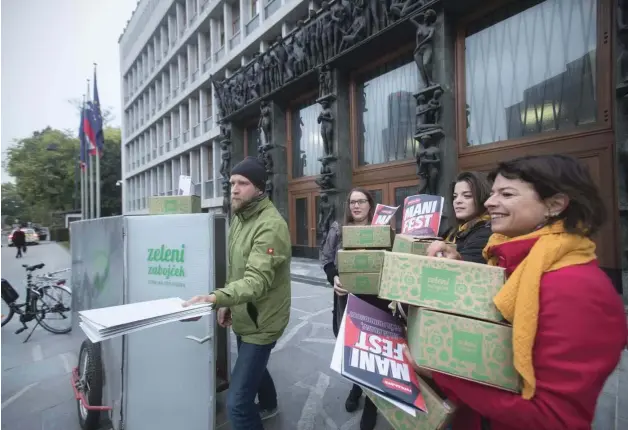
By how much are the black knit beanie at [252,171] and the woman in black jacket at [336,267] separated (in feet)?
3.34

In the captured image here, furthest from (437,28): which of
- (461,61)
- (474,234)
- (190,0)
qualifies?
(190,0)

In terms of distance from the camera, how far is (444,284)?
1.18 m

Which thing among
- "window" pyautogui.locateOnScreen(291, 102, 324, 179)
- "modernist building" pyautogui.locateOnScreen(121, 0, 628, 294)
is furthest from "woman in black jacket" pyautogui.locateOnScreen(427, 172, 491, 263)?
"window" pyautogui.locateOnScreen(291, 102, 324, 179)

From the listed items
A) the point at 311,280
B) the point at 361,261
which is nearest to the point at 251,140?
the point at 311,280

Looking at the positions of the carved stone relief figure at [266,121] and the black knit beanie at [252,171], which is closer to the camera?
the black knit beanie at [252,171]

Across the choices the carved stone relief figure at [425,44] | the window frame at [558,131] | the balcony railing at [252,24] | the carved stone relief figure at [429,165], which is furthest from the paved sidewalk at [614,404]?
the balcony railing at [252,24]

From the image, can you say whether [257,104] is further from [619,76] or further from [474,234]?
[474,234]

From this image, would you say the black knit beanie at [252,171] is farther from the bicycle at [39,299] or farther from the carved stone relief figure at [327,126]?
the carved stone relief figure at [327,126]

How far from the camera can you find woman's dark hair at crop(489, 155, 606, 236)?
1.05 m

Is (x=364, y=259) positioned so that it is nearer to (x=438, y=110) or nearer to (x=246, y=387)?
(x=246, y=387)

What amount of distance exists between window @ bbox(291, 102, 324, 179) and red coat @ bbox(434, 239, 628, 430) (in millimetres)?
11649

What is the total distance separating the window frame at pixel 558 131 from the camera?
5738mm

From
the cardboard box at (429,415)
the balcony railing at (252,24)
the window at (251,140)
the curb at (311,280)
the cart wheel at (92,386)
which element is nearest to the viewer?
the cardboard box at (429,415)

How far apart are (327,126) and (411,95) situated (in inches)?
109
